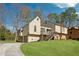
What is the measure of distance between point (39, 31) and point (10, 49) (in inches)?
15.3

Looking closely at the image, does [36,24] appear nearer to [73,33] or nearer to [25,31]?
[25,31]

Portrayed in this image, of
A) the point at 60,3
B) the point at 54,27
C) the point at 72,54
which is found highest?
the point at 60,3

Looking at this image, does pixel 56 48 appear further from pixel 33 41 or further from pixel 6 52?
pixel 6 52

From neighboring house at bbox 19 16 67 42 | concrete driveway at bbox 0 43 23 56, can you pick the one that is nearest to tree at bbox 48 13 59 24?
neighboring house at bbox 19 16 67 42

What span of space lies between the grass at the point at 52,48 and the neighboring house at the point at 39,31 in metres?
0.06

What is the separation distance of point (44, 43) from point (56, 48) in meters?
0.15

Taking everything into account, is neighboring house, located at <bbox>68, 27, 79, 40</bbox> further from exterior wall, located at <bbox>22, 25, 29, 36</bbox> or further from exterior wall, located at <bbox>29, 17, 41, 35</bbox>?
exterior wall, located at <bbox>22, 25, 29, 36</bbox>

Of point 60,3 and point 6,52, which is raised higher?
point 60,3

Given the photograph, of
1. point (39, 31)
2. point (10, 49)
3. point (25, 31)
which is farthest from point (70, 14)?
point (10, 49)

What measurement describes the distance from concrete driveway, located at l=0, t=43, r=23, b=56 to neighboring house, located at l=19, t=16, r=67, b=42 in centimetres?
12

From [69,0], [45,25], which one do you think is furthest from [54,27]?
[69,0]

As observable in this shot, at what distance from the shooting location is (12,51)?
4117 millimetres

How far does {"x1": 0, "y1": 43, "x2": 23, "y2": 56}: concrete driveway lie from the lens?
4094 millimetres

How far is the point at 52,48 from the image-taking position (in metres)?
4.12
